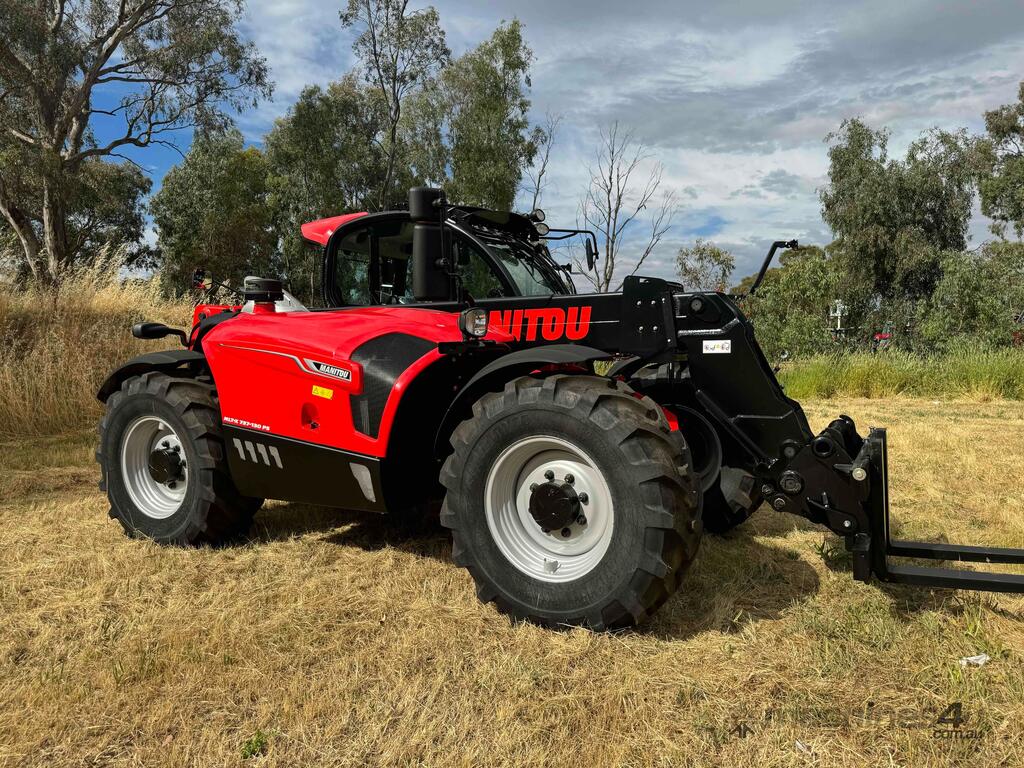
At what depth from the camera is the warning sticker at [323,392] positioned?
11.5 feet

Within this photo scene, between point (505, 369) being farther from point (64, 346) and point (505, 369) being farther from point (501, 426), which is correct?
point (64, 346)

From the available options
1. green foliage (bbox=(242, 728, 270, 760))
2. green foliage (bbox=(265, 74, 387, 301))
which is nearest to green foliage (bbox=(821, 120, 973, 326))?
green foliage (bbox=(265, 74, 387, 301))

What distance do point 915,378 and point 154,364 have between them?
38.3 feet

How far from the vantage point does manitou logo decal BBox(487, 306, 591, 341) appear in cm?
355

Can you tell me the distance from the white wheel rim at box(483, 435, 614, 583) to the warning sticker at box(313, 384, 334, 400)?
957 millimetres

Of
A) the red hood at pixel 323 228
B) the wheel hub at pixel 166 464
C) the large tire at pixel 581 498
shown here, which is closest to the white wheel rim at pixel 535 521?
the large tire at pixel 581 498

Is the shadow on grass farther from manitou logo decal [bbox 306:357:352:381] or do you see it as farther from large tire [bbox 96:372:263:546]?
manitou logo decal [bbox 306:357:352:381]

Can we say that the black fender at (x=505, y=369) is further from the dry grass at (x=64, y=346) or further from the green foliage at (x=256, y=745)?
the dry grass at (x=64, y=346)

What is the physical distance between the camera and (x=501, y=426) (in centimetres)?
305

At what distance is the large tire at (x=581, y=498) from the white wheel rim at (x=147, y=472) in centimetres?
212

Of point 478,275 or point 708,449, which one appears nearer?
point 708,449

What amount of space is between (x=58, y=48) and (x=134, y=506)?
1882 cm

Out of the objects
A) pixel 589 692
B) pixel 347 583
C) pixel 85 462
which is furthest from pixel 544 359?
pixel 85 462

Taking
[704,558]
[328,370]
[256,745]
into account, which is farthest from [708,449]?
[256,745]
